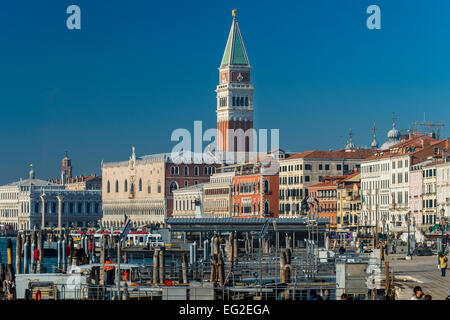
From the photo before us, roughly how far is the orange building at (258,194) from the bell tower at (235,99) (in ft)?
108

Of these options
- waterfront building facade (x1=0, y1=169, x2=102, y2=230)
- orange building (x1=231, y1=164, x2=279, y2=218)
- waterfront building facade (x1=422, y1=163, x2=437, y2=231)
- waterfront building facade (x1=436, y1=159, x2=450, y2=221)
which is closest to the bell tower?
waterfront building facade (x1=0, y1=169, x2=102, y2=230)

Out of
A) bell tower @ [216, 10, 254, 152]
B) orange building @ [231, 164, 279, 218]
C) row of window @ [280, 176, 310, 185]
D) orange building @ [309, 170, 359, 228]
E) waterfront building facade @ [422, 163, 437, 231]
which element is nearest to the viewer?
waterfront building facade @ [422, 163, 437, 231]

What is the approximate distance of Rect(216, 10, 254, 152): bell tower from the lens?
131m

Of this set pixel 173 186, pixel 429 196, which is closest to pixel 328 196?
pixel 429 196

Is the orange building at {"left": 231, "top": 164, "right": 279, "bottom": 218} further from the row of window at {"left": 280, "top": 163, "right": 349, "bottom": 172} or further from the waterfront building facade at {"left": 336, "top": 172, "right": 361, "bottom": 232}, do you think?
the waterfront building facade at {"left": 336, "top": 172, "right": 361, "bottom": 232}

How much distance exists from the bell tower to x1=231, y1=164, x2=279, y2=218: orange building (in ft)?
108

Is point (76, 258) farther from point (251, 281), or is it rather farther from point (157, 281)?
point (251, 281)

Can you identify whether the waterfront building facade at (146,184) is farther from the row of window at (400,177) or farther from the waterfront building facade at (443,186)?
the waterfront building facade at (443,186)

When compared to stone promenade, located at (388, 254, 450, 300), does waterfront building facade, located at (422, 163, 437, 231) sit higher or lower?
higher

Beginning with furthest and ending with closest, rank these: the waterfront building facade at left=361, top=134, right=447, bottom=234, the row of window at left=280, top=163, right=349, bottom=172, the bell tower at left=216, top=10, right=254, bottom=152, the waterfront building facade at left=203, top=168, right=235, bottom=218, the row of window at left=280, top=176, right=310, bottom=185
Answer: the bell tower at left=216, top=10, right=254, bottom=152 < the waterfront building facade at left=203, top=168, right=235, bottom=218 < the row of window at left=280, top=176, right=310, bottom=185 < the row of window at left=280, top=163, right=349, bottom=172 < the waterfront building facade at left=361, top=134, right=447, bottom=234

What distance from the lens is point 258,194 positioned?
310 ft

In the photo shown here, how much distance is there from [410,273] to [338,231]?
1979 inches

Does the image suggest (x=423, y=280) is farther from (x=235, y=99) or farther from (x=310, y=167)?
(x=235, y=99)
